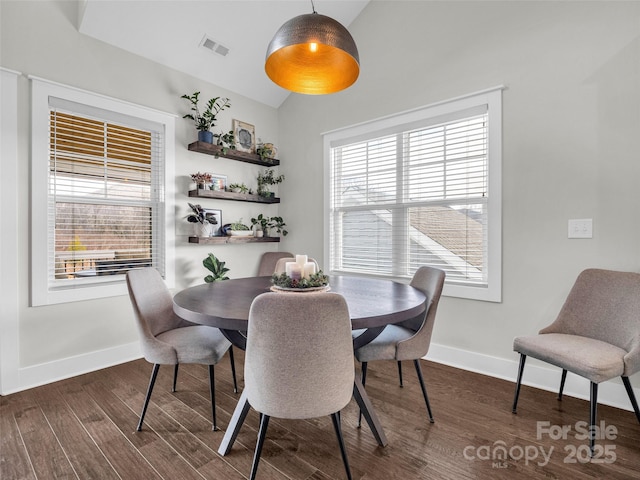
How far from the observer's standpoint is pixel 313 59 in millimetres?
1985

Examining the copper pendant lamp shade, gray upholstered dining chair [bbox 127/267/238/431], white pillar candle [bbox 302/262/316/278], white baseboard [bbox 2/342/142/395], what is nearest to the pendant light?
the copper pendant lamp shade

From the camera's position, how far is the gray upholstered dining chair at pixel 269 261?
13.3 ft

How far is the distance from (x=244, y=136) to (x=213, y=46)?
956 millimetres

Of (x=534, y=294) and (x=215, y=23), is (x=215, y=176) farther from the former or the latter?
(x=534, y=294)

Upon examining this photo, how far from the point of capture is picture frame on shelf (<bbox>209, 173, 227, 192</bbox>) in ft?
12.0

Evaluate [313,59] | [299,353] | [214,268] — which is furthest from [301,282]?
[214,268]

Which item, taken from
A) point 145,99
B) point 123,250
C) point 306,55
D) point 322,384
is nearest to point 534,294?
point 322,384

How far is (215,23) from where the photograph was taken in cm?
316

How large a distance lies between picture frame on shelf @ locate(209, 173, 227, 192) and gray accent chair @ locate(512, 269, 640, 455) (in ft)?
10.0

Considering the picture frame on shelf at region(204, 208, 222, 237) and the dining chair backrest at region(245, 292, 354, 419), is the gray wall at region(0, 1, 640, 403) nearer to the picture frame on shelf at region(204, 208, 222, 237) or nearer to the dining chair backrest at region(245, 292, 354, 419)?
the picture frame on shelf at region(204, 208, 222, 237)

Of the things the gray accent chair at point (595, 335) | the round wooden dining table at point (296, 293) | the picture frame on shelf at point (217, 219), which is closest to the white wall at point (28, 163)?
the picture frame on shelf at point (217, 219)

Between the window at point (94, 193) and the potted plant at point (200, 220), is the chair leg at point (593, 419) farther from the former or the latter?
the window at point (94, 193)

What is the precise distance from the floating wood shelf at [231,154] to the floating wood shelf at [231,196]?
0.41 metres

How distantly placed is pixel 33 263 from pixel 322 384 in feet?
8.18
